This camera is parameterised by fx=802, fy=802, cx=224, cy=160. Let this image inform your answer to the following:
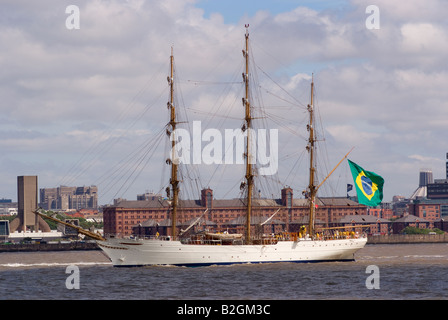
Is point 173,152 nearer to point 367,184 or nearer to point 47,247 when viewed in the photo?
point 367,184

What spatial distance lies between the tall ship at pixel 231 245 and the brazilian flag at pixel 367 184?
7.63 metres

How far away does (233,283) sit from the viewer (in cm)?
5781

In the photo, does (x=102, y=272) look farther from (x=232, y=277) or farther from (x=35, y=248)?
(x=35, y=248)

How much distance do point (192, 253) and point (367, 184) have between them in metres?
19.5

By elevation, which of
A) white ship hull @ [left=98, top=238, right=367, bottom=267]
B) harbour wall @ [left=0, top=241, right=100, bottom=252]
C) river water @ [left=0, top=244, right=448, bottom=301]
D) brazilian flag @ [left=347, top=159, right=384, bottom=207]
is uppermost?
brazilian flag @ [left=347, top=159, right=384, bottom=207]

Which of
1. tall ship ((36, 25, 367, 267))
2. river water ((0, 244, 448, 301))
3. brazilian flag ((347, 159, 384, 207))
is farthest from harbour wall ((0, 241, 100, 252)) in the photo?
brazilian flag ((347, 159, 384, 207))

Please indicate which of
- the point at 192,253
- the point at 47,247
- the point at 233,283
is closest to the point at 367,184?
the point at 192,253

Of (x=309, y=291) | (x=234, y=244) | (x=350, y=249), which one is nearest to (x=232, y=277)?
(x=309, y=291)

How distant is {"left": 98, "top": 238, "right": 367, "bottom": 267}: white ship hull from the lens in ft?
252

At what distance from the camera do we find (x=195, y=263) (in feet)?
254

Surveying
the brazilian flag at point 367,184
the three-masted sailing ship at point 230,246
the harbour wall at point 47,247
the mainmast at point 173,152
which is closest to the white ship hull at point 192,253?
the three-masted sailing ship at point 230,246

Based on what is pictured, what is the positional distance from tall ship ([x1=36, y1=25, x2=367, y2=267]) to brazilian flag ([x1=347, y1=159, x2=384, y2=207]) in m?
7.63

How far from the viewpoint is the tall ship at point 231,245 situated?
253ft

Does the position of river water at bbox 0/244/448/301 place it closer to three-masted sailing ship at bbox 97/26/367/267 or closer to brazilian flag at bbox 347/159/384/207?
three-masted sailing ship at bbox 97/26/367/267
